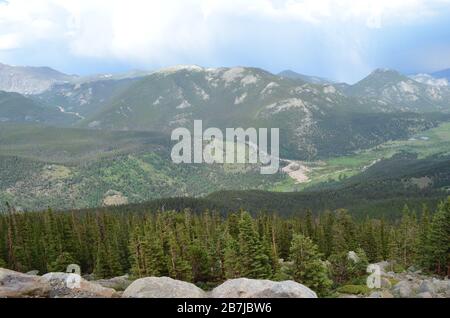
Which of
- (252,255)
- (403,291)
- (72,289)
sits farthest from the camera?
(252,255)

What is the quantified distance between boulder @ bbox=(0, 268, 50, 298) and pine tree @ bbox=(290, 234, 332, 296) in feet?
98.8

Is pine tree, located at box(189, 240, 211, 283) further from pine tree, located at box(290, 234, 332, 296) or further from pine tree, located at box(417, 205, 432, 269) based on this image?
pine tree, located at box(417, 205, 432, 269)

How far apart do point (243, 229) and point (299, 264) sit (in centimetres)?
1671

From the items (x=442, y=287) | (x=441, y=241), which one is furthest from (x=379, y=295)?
(x=441, y=241)

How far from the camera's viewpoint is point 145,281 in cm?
4403

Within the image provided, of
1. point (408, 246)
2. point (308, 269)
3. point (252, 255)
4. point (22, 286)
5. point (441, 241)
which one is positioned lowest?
point (408, 246)

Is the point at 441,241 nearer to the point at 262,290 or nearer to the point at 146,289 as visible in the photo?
the point at 262,290

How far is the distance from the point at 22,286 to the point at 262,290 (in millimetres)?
23686

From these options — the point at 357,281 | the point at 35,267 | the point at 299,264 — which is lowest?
the point at 35,267

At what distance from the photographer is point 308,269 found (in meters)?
57.2
